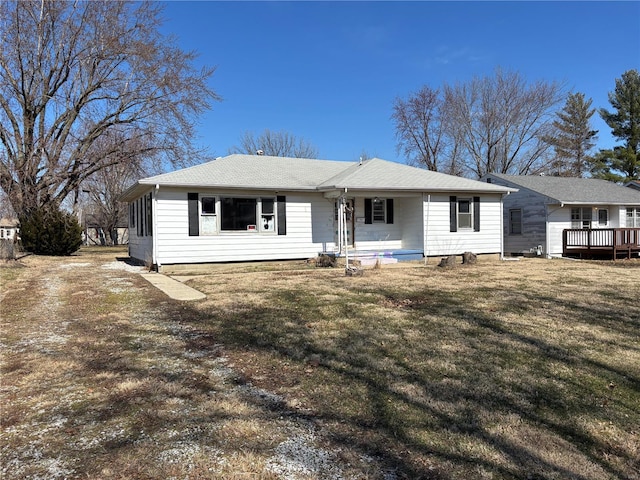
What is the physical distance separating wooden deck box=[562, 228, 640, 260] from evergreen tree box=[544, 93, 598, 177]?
1871 centimetres

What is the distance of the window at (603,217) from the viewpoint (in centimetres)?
2146

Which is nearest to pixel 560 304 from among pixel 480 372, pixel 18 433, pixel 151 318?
pixel 480 372

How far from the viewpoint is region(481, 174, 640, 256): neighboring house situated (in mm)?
19734

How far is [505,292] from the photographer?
8656mm

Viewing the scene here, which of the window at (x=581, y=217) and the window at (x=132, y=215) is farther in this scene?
the window at (x=581, y=217)

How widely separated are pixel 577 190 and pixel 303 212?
48.7 feet

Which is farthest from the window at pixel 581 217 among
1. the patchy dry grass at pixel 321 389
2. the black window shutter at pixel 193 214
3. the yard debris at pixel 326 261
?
the black window shutter at pixel 193 214

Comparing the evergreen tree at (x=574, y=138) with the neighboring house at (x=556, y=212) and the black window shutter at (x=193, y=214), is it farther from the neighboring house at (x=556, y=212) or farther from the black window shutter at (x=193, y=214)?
the black window shutter at (x=193, y=214)

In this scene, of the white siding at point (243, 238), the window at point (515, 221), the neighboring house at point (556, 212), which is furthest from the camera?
the window at point (515, 221)

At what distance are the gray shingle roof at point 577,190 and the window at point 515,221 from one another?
128 centimetres

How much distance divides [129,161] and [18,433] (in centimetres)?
2296

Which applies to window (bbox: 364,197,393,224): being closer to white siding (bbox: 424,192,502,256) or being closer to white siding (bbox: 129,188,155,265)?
white siding (bbox: 424,192,502,256)

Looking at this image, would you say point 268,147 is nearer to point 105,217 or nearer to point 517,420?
point 105,217

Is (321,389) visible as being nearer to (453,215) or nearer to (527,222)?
(453,215)
